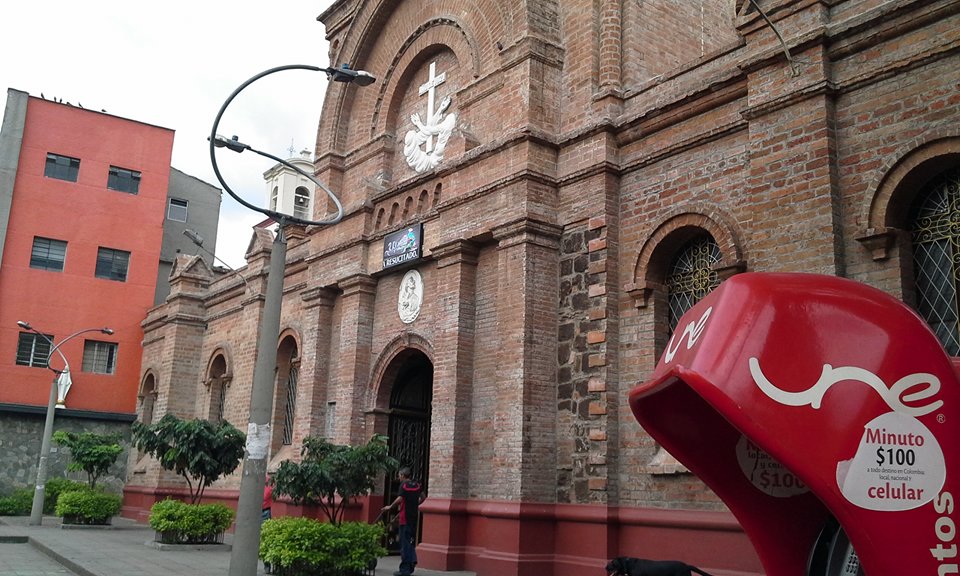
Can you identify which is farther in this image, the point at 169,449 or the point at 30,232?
the point at 30,232

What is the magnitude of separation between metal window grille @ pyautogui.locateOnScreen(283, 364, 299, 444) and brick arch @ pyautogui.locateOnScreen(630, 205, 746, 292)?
11.6 meters

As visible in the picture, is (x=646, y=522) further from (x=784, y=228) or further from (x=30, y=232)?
(x=30, y=232)

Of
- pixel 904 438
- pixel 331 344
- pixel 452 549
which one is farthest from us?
pixel 331 344

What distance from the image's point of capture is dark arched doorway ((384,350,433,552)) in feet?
55.5

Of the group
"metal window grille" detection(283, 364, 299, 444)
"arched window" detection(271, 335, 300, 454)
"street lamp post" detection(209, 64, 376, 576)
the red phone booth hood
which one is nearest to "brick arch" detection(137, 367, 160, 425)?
"arched window" detection(271, 335, 300, 454)

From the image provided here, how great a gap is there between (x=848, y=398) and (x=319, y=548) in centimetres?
847

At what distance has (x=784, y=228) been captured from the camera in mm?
10297

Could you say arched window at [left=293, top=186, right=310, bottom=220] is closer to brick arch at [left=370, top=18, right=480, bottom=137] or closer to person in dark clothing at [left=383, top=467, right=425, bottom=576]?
brick arch at [left=370, top=18, right=480, bottom=137]

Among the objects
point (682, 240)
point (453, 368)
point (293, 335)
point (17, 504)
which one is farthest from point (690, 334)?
point (17, 504)

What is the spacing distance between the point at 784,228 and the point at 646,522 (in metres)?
4.23

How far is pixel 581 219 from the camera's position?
13547mm

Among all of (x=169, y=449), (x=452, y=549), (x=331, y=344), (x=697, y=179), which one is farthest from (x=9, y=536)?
(x=697, y=179)

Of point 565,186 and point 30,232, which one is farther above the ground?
point 30,232

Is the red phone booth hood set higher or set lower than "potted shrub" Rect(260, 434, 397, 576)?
higher
